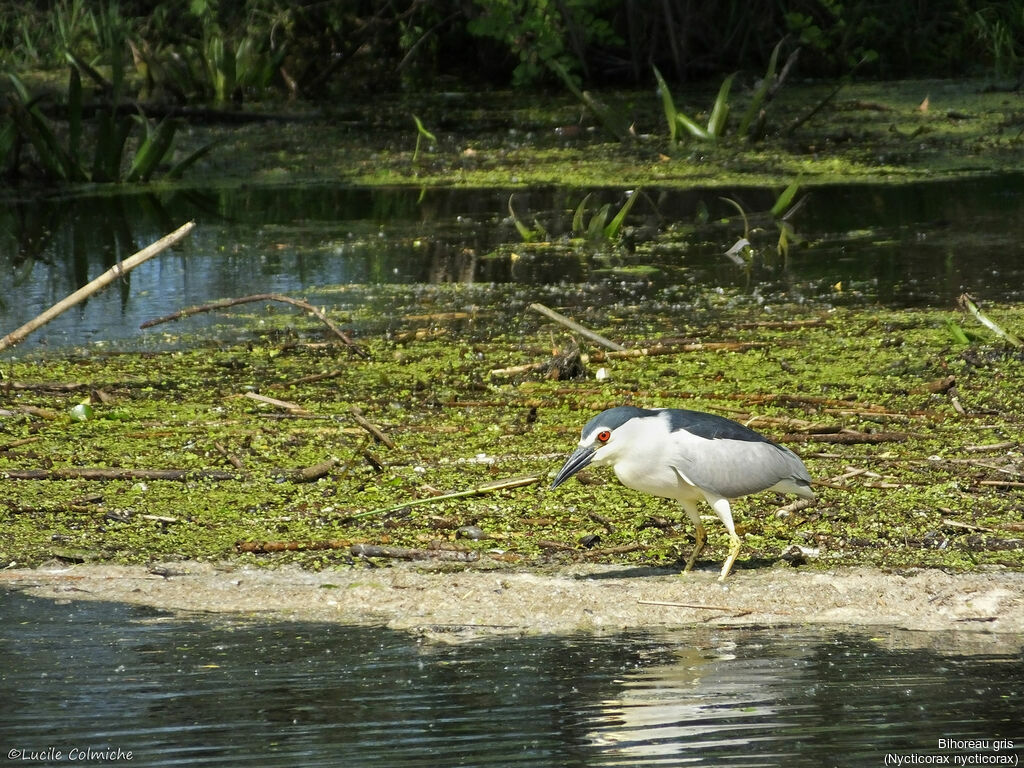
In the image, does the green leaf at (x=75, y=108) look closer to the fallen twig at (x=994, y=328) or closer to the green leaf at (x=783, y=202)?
the green leaf at (x=783, y=202)

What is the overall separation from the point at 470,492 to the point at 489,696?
1528 mm

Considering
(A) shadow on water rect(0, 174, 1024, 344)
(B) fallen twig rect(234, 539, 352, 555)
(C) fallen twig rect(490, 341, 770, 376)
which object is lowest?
(A) shadow on water rect(0, 174, 1024, 344)

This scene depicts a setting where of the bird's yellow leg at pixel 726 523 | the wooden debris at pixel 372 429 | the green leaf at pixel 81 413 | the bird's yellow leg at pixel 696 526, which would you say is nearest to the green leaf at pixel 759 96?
the wooden debris at pixel 372 429

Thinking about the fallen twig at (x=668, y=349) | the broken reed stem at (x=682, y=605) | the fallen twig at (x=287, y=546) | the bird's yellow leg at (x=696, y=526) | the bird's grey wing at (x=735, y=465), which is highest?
the bird's grey wing at (x=735, y=465)

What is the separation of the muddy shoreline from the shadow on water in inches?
133

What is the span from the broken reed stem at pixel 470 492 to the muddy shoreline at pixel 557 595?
1.18 ft

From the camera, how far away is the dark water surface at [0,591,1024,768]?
3117 millimetres

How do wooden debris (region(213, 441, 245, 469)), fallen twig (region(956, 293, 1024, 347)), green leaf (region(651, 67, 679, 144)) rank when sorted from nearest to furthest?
wooden debris (region(213, 441, 245, 469)) → fallen twig (region(956, 293, 1024, 347)) → green leaf (region(651, 67, 679, 144))

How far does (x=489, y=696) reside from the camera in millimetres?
3445

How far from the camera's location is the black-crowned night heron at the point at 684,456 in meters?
4.22

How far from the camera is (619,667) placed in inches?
145

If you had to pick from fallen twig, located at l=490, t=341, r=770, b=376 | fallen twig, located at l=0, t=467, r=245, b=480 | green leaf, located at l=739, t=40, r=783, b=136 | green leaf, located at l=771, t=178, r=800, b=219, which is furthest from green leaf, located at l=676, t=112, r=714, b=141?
fallen twig, located at l=0, t=467, r=245, b=480

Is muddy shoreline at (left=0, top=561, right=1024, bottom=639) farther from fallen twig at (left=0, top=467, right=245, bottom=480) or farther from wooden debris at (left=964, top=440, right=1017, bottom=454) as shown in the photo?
wooden debris at (left=964, top=440, right=1017, bottom=454)
